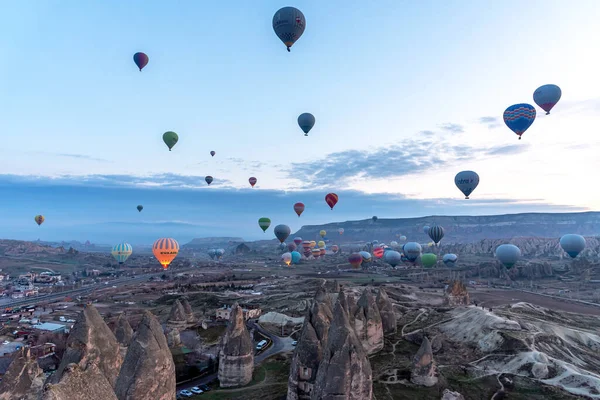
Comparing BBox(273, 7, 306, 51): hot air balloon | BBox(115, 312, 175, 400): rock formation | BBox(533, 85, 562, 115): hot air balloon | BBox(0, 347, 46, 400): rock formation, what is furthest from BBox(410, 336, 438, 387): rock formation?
BBox(533, 85, 562, 115): hot air balloon

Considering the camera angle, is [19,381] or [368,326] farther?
[368,326]

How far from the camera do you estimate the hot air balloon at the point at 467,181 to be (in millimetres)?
69438

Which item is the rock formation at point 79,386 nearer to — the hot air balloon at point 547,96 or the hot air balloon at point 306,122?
the hot air balloon at point 306,122

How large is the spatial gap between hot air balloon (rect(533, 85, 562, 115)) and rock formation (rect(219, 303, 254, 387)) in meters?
53.7

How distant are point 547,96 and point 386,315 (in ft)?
130

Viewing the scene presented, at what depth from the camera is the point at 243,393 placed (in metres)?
31.7

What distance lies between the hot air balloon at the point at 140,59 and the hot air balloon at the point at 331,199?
4618cm

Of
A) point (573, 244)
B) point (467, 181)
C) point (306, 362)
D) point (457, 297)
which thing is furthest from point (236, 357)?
point (573, 244)

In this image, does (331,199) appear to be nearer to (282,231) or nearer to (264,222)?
(282,231)

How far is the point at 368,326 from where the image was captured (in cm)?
4281

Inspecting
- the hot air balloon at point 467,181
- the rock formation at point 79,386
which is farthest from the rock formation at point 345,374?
the hot air balloon at point 467,181

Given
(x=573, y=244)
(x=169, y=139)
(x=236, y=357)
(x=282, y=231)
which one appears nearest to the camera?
(x=236, y=357)

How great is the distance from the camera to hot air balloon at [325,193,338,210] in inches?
3556

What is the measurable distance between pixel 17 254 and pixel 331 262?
15533cm
